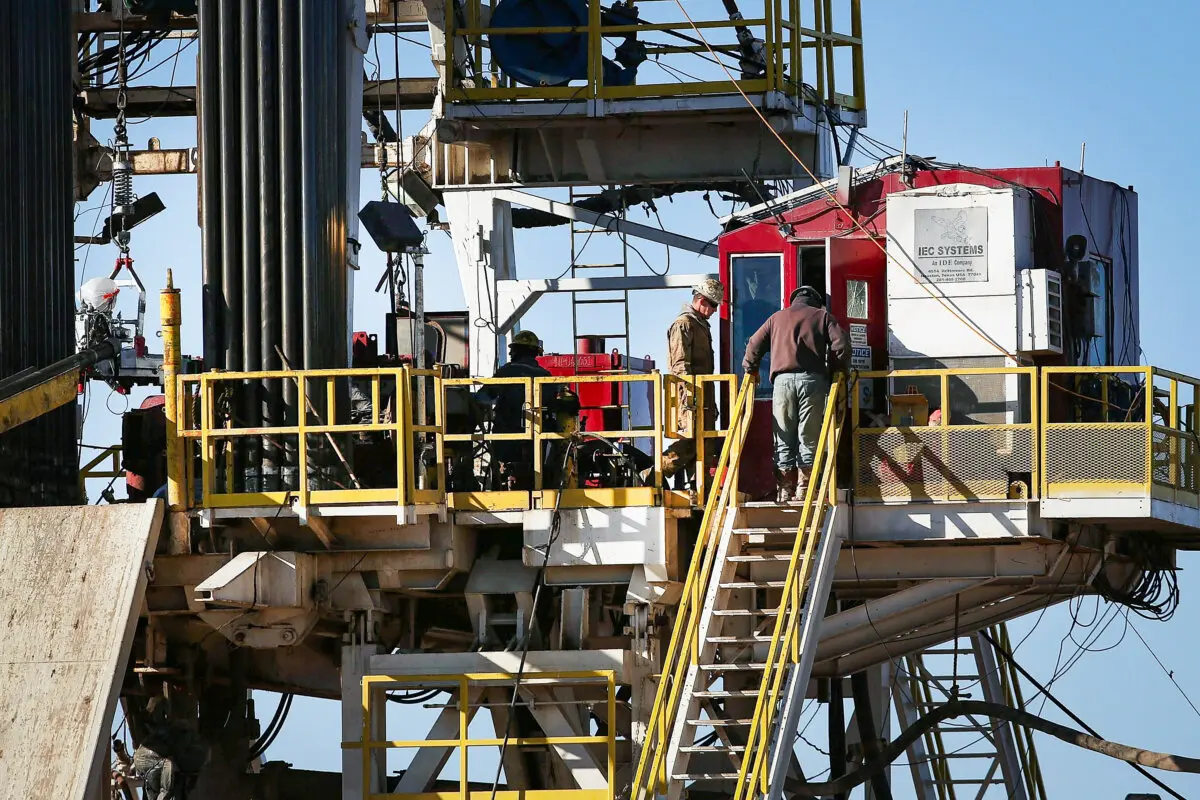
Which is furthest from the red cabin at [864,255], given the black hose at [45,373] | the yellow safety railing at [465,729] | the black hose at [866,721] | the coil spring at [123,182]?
the coil spring at [123,182]

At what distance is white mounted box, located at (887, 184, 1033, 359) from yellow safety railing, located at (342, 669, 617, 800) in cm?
473

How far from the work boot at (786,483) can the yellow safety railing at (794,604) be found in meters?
0.40

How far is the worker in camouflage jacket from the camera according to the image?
2183 centimetres

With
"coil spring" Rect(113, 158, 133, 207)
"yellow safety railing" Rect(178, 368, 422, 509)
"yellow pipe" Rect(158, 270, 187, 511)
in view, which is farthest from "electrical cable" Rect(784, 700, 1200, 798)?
"coil spring" Rect(113, 158, 133, 207)

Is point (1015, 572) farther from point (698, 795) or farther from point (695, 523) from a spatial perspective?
point (698, 795)

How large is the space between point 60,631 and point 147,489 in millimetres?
4290

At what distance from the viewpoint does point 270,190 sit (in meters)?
23.0

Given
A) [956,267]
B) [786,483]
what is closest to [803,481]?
[786,483]

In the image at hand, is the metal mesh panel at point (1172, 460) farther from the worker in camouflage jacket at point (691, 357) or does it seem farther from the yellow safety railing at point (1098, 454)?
the worker in camouflage jacket at point (691, 357)

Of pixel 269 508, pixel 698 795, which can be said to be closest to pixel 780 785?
pixel 269 508

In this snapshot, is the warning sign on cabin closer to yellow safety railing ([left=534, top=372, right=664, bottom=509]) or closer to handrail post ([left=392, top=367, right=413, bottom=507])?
yellow safety railing ([left=534, top=372, right=664, bottom=509])

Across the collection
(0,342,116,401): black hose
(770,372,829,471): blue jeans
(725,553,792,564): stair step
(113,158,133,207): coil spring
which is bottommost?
(725,553,792,564): stair step

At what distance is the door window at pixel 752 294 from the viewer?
23.6 meters

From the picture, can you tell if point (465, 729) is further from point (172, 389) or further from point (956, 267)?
point (956, 267)
